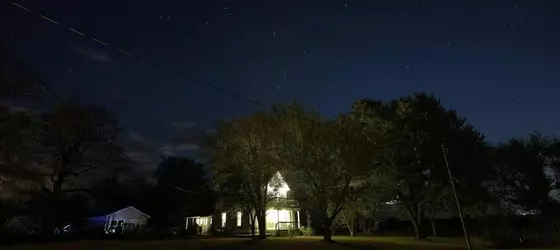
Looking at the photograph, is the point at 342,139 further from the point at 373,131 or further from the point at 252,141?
the point at 252,141

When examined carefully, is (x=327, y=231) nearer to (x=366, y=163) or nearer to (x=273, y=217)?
(x=366, y=163)

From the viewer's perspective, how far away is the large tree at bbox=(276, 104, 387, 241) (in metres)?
27.1

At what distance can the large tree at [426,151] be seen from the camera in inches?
1266

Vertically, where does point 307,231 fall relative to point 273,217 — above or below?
below

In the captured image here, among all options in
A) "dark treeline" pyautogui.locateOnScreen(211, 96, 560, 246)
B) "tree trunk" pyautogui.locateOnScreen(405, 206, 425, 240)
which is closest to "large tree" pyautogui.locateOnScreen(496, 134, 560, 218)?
"dark treeline" pyautogui.locateOnScreen(211, 96, 560, 246)

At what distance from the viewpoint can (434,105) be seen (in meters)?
34.6

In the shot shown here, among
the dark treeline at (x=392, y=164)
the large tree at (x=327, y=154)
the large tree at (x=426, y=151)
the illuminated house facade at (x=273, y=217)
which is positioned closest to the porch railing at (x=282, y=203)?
the illuminated house facade at (x=273, y=217)

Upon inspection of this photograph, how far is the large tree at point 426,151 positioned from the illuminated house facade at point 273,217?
33.4 feet

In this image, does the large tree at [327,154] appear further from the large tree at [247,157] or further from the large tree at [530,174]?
the large tree at [530,174]

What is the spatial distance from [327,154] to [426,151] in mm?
10321

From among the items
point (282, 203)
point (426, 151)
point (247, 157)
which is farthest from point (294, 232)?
point (426, 151)

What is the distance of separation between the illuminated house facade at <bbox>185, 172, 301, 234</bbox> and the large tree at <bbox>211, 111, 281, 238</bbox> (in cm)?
225

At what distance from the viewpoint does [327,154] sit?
27.5m

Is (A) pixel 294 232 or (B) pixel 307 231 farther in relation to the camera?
(B) pixel 307 231
